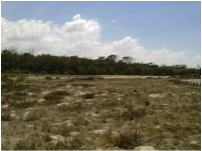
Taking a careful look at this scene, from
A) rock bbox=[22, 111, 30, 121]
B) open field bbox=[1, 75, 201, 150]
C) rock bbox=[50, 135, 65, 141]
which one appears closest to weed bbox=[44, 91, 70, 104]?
open field bbox=[1, 75, 201, 150]

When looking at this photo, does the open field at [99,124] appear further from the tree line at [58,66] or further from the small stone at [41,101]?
the tree line at [58,66]

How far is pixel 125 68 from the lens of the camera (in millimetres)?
68562

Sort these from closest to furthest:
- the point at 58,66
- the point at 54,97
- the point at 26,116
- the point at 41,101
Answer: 1. the point at 26,116
2. the point at 41,101
3. the point at 54,97
4. the point at 58,66

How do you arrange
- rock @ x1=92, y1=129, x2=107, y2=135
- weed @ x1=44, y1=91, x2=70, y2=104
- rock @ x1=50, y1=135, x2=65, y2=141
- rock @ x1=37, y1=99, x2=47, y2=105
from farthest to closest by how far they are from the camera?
1. weed @ x1=44, y1=91, x2=70, y2=104
2. rock @ x1=37, y1=99, x2=47, y2=105
3. rock @ x1=92, y1=129, x2=107, y2=135
4. rock @ x1=50, y1=135, x2=65, y2=141

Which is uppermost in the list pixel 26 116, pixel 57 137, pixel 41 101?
pixel 41 101

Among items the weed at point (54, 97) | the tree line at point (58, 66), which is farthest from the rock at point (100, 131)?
the tree line at point (58, 66)

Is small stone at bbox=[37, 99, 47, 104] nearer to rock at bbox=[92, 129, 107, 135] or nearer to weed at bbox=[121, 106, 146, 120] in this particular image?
weed at bbox=[121, 106, 146, 120]

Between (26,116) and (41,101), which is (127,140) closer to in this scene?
(26,116)

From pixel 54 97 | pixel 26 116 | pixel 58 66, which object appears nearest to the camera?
pixel 26 116

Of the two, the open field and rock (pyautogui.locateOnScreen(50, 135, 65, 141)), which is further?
rock (pyautogui.locateOnScreen(50, 135, 65, 141))

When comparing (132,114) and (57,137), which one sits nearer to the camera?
(57,137)

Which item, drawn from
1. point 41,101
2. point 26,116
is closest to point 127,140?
point 26,116

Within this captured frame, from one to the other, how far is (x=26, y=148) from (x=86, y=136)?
64.5 inches

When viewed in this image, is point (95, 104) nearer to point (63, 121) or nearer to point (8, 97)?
point (63, 121)
